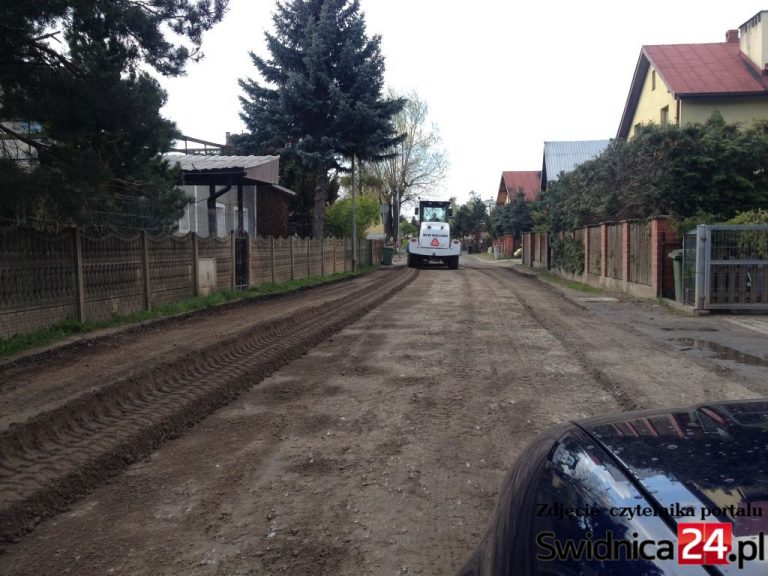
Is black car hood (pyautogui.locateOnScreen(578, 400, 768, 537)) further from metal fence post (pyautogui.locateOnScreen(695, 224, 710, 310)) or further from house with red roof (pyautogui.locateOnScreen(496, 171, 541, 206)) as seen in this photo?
house with red roof (pyautogui.locateOnScreen(496, 171, 541, 206))

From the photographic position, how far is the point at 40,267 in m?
10.2

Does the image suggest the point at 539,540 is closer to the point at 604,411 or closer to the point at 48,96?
the point at 604,411

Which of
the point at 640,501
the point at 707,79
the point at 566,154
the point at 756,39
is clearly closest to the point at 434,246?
the point at 707,79

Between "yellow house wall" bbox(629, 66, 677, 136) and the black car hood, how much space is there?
2947 centimetres

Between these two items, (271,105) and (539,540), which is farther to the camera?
(271,105)

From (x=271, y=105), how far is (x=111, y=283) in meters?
21.5

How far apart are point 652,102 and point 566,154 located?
1851 cm

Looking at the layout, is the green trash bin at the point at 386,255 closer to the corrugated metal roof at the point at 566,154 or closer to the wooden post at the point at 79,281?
the corrugated metal roof at the point at 566,154

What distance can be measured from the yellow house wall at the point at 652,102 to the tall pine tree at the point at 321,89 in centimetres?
1252

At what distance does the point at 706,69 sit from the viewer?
29.5 metres

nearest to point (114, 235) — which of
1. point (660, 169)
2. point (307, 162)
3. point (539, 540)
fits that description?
point (539, 540)

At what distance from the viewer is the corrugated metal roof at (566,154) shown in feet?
159

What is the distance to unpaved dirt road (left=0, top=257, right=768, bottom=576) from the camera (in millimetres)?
3613

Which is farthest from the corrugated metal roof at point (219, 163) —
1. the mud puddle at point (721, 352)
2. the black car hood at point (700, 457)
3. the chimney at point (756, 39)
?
the chimney at point (756, 39)
